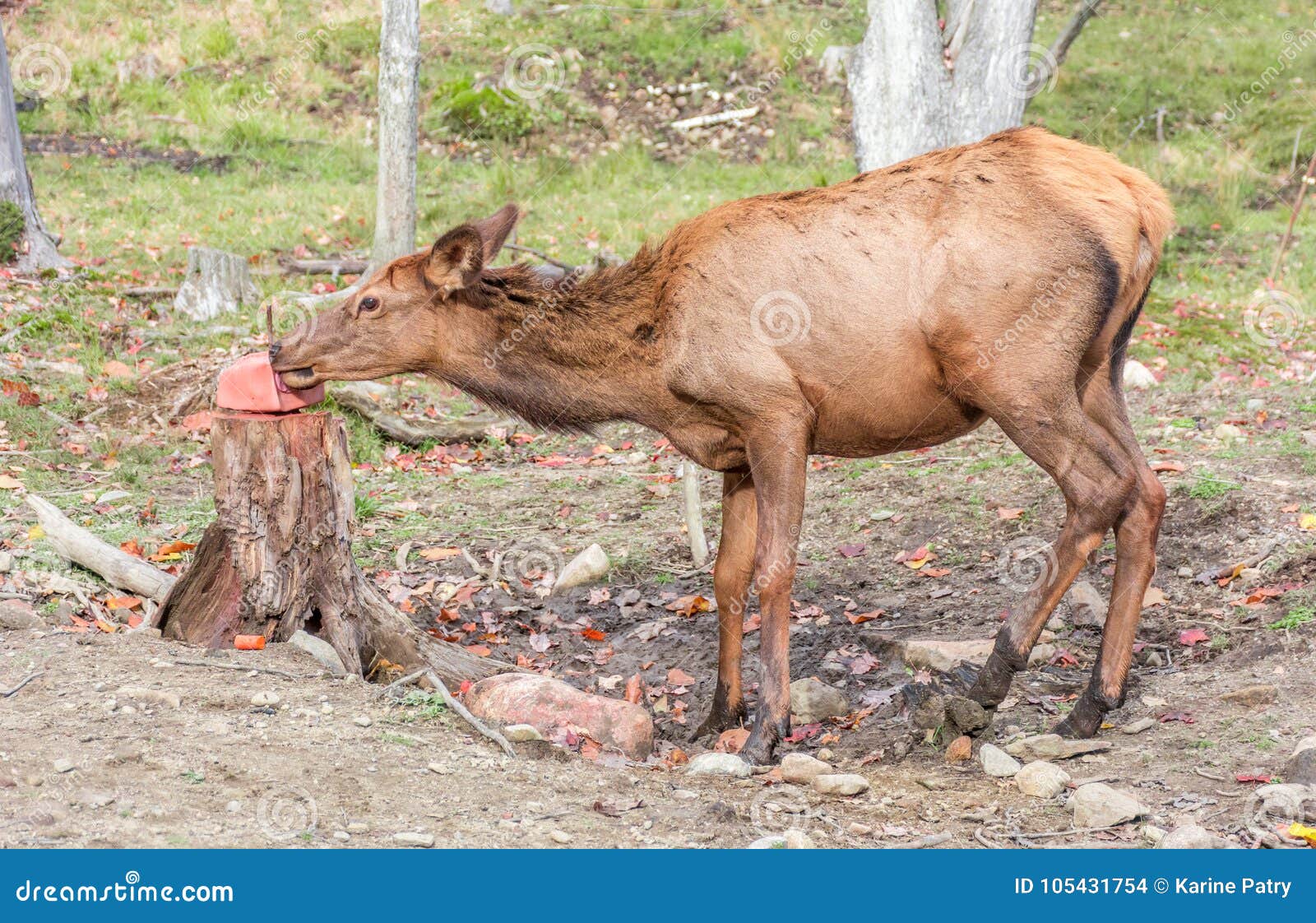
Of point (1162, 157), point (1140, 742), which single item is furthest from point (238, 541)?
point (1162, 157)

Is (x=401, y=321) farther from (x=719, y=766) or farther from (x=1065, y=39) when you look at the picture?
(x=1065, y=39)

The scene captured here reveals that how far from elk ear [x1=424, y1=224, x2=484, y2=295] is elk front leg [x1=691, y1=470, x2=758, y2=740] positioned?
5.21ft

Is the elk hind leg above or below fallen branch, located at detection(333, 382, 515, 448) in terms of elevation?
above

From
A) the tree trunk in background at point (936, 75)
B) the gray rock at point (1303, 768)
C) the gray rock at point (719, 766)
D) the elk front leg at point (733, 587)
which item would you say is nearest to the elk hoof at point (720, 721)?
the elk front leg at point (733, 587)

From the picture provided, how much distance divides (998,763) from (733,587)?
1592 mm

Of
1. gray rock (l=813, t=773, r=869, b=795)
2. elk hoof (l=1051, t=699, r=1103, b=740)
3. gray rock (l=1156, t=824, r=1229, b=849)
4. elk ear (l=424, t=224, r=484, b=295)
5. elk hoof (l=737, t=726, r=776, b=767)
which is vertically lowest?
elk hoof (l=737, t=726, r=776, b=767)

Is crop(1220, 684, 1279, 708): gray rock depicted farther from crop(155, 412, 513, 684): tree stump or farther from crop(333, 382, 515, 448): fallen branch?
crop(333, 382, 515, 448): fallen branch

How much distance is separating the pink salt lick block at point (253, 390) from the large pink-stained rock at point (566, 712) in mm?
1670

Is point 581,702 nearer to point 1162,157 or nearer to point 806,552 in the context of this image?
point 806,552

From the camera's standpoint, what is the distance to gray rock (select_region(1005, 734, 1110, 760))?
5500 mm

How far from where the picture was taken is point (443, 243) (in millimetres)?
6086

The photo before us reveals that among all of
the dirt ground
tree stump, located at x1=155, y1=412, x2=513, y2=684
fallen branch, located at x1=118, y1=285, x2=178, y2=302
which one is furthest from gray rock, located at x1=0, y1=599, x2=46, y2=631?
fallen branch, located at x1=118, y1=285, x2=178, y2=302

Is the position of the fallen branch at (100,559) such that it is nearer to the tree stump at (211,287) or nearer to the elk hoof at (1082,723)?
the elk hoof at (1082,723)

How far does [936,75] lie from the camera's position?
10734 mm
